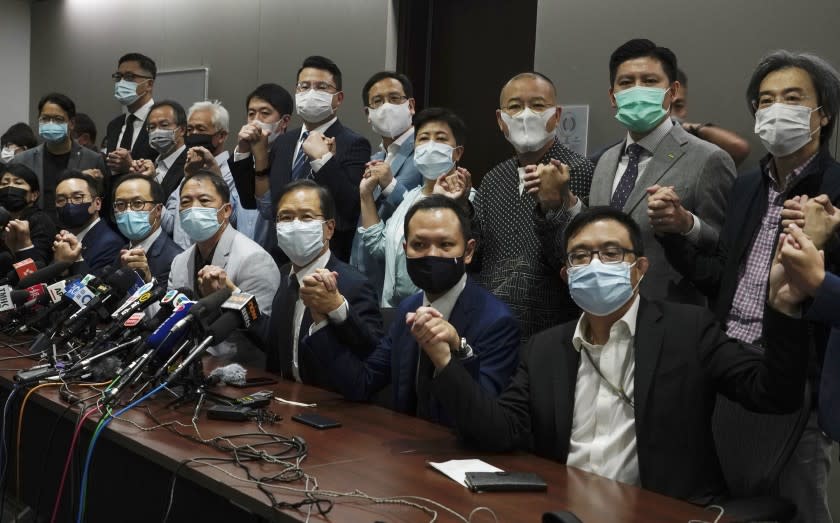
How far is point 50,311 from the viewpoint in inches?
131

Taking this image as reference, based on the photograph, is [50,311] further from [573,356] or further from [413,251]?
[573,356]

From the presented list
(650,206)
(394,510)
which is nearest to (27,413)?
(394,510)

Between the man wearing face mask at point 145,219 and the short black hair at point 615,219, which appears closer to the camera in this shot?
the short black hair at point 615,219

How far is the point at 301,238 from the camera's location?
10.7 feet

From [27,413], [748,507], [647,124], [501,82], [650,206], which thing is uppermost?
[501,82]

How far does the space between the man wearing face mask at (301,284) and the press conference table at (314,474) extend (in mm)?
296

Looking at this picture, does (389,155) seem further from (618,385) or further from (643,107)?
(618,385)

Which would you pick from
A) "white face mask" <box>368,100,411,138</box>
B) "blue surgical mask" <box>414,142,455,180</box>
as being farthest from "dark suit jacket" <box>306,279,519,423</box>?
"white face mask" <box>368,100,411,138</box>

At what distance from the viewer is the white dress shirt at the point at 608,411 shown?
2.14 meters

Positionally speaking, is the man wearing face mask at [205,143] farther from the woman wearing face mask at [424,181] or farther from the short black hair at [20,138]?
the short black hair at [20,138]

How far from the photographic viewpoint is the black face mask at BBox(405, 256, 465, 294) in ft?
8.62

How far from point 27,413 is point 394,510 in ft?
6.14

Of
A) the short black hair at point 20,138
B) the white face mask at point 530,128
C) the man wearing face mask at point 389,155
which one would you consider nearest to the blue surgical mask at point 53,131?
the short black hair at point 20,138

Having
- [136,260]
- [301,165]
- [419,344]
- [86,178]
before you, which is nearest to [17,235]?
[86,178]
